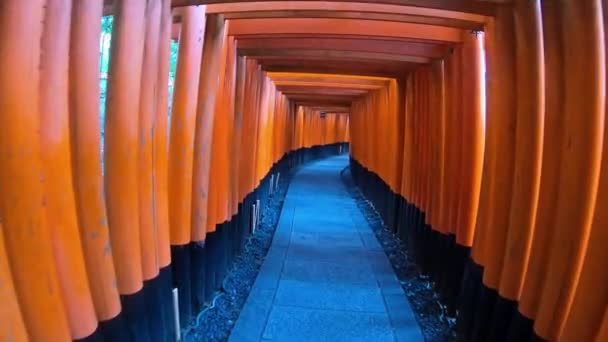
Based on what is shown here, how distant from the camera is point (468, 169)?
13.2 ft

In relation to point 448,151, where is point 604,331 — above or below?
below

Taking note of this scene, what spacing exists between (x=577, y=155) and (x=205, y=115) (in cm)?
279

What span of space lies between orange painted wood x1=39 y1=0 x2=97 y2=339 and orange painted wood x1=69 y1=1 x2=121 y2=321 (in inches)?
4.3

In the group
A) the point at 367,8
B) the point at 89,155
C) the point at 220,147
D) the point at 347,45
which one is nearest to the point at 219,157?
the point at 220,147

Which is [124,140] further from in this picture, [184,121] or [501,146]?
[501,146]

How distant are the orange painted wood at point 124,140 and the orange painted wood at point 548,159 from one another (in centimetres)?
206

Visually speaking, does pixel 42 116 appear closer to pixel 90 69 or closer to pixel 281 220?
pixel 90 69

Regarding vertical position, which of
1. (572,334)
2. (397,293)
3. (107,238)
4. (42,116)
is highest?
(42,116)

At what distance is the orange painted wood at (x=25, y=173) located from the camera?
1.60 metres

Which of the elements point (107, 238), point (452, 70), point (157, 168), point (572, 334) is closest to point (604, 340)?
point (572, 334)

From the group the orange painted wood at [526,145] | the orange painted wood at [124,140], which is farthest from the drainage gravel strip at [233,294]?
the orange painted wood at [526,145]

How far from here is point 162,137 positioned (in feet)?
10.2

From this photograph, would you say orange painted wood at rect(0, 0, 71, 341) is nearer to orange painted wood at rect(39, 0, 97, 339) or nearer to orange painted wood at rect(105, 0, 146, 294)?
orange painted wood at rect(39, 0, 97, 339)

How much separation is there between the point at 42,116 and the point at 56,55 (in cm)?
25
